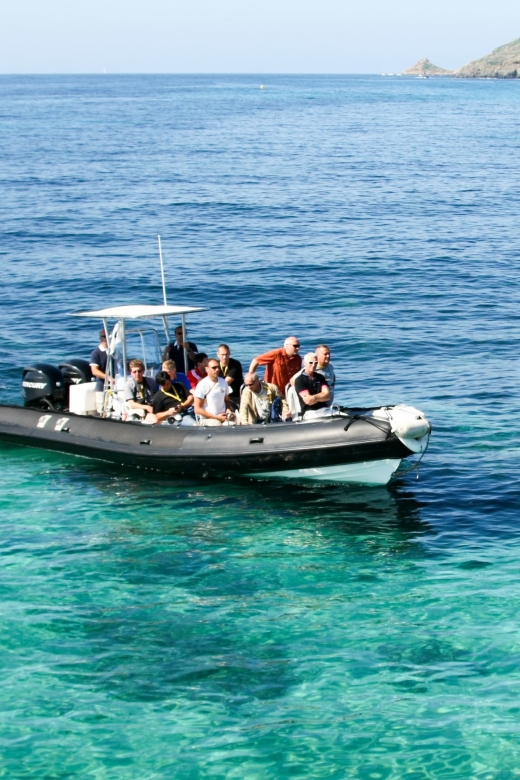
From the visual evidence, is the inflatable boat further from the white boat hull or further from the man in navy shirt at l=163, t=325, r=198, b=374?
the man in navy shirt at l=163, t=325, r=198, b=374

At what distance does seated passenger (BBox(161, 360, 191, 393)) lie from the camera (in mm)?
15195

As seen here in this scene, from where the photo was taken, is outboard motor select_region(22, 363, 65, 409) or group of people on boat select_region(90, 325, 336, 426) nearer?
group of people on boat select_region(90, 325, 336, 426)

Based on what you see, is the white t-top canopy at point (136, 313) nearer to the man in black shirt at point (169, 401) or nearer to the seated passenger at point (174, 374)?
the seated passenger at point (174, 374)

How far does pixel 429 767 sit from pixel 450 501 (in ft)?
19.8

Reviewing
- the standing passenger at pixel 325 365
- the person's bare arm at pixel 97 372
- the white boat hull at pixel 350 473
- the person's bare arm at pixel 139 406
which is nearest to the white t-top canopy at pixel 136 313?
the person's bare arm at pixel 97 372

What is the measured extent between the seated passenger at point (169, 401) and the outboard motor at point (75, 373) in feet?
6.79

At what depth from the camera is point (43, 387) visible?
17.2 metres

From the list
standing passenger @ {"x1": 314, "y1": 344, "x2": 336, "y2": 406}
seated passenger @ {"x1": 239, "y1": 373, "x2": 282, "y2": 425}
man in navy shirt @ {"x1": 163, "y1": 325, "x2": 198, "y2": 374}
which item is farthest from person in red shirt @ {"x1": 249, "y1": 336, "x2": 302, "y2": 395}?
man in navy shirt @ {"x1": 163, "y1": 325, "x2": 198, "y2": 374}

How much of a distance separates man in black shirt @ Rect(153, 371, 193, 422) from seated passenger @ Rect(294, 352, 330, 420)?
1823 millimetres

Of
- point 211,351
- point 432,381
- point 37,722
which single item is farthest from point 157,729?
point 211,351

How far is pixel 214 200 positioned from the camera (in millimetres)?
46062

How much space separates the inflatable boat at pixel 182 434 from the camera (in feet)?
46.2

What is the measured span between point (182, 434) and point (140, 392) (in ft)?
3.58

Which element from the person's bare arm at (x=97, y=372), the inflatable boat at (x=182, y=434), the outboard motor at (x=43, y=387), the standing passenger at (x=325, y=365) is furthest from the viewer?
the outboard motor at (x=43, y=387)
